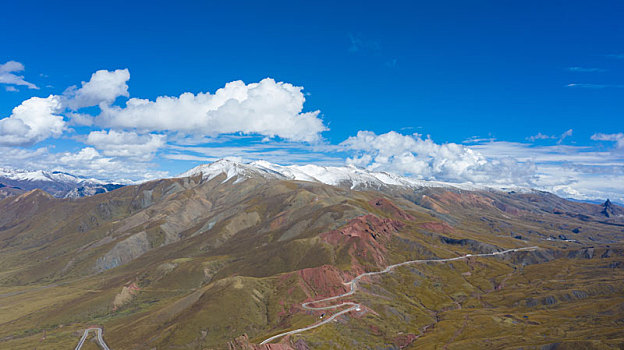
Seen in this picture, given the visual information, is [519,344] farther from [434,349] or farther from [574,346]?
[434,349]

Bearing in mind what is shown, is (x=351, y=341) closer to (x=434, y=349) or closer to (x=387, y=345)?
(x=387, y=345)

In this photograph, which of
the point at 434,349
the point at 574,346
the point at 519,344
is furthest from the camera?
the point at 434,349

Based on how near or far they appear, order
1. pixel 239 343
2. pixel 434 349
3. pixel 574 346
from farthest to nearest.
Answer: pixel 434 349, pixel 574 346, pixel 239 343

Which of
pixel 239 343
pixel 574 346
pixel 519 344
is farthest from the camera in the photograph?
pixel 519 344

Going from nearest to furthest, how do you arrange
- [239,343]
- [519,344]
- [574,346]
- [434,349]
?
1. [239,343]
2. [574,346]
3. [519,344]
4. [434,349]

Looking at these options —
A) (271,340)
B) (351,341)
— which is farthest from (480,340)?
(271,340)

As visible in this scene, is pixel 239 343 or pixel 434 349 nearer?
pixel 239 343

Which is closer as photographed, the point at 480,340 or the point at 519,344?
the point at 519,344

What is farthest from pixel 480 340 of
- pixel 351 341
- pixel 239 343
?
pixel 239 343

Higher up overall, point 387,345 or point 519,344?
point 519,344
